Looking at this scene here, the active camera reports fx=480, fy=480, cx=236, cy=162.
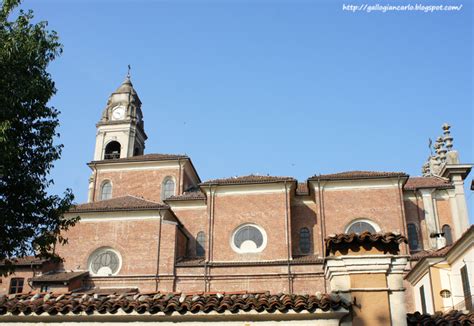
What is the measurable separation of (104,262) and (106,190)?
28.6 ft

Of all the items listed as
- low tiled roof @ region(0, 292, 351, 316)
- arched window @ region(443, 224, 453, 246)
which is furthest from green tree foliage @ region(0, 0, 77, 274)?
arched window @ region(443, 224, 453, 246)

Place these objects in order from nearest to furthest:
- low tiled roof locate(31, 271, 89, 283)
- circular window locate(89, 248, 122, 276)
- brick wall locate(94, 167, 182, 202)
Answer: low tiled roof locate(31, 271, 89, 283)
circular window locate(89, 248, 122, 276)
brick wall locate(94, 167, 182, 202)

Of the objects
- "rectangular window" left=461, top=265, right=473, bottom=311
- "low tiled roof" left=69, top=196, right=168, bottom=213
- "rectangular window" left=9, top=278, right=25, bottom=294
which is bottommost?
"rectangular window" left=461, top=265, right=473, bottom=311

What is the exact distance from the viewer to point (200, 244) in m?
28.4

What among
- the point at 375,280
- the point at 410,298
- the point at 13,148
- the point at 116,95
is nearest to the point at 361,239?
the point at 375,280

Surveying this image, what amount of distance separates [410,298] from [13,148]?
732 inches

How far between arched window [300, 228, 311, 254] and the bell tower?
15.1 meters

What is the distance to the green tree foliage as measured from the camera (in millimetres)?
10644

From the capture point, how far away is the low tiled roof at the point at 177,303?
6660 millimetres

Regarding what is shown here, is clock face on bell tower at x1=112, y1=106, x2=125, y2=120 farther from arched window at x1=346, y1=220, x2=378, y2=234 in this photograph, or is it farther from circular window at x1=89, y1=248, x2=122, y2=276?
arched window at x1=346, y1=220, x2=378, y2=234

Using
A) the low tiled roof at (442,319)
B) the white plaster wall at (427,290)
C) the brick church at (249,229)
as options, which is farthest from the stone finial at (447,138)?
the low tiled roof at (442,319)

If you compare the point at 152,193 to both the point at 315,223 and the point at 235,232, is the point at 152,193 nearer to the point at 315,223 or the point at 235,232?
the point at 235,232

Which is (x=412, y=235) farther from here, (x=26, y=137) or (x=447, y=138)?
(x=26, y=137)

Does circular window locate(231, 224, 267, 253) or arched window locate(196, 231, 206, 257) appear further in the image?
arched window locate(196, 231, 206, 257)
